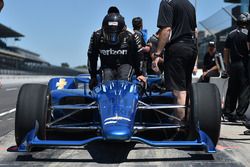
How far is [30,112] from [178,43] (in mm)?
2078

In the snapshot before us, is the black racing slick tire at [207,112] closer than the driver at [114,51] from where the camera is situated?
Yes

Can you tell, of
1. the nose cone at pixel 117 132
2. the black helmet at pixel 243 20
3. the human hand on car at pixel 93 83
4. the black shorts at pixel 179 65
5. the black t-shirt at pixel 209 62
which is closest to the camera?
the nose cone at pixel 117 132

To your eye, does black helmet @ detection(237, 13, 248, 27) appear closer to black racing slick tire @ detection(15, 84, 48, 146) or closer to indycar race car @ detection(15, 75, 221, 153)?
indycar race car @ detection(15, 75, 221, 153)

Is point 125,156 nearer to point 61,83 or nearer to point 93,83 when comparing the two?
point 93,83

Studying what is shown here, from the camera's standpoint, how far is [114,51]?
222 inches

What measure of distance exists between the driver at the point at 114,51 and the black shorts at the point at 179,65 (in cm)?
37

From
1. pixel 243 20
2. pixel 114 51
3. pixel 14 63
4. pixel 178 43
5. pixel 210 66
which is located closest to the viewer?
pixel 178 43

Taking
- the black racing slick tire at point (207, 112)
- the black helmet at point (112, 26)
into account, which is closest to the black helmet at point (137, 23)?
the black helmet at point (112, 26)

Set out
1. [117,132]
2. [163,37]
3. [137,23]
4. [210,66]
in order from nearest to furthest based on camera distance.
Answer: [117,132]
[163,37]
[137,23]
[210,66]

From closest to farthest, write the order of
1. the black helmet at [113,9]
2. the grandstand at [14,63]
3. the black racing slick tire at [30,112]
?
the black racing slick tire at [30,112] < the black helmet at [113,9] < the grandstand at [14,63]

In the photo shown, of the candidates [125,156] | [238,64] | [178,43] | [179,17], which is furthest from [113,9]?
[238,64]

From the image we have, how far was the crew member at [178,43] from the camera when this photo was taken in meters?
5.31

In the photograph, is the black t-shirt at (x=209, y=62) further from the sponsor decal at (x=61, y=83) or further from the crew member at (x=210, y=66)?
the sponsor decal at (x=61, y=83)

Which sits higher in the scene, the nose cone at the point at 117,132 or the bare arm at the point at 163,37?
the bare arm at the point at 163,37
